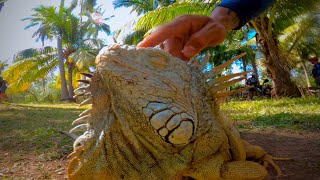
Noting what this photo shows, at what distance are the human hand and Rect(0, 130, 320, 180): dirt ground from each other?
52.9 inches

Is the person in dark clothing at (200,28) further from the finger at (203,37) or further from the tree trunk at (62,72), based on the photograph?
the tree trunk at (62,72)

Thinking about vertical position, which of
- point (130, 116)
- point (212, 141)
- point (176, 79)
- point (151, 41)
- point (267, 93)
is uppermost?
point (151, 41)

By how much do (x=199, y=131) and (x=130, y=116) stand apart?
0.46 metres

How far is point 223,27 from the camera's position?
1.97 m

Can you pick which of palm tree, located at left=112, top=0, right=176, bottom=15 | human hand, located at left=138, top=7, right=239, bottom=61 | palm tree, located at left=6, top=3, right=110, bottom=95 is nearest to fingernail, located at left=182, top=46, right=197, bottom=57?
human hand, located at left=138, top=7, right=239, bottom=61

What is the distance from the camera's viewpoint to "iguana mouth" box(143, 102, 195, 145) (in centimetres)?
160

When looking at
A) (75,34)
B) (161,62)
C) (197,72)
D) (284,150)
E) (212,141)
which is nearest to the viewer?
(161,62)

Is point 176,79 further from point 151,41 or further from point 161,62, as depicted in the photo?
point 151,41

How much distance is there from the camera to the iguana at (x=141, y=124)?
163 cm

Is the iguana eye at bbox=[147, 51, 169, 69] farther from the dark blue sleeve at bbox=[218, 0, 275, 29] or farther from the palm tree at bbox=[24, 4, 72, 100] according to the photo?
the palm tree at bbox=[24, 4, 72, 100]

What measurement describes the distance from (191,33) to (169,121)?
70cm

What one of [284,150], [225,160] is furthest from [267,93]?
[225,160]

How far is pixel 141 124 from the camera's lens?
1.69 m

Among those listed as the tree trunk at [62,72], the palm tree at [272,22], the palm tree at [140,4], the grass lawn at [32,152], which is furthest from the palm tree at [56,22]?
the grass lawn at [32,152]
